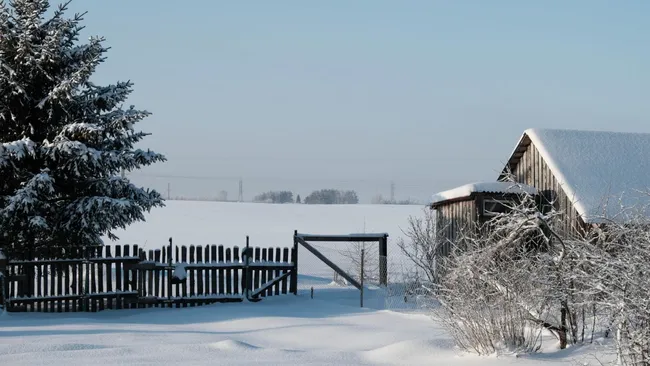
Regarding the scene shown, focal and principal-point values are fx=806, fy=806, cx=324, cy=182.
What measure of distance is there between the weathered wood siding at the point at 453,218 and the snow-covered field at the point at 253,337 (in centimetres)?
255

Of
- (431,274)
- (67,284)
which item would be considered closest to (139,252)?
(67,284)

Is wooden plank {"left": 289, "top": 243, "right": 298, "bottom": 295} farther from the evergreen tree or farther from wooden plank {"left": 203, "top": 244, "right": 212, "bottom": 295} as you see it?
the evergreen tree

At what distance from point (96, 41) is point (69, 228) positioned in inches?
180

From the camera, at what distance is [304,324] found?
15102 mm

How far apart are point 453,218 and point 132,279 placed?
827 cm

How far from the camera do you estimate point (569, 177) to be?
1909cm

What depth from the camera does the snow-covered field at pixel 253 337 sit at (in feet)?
35.8

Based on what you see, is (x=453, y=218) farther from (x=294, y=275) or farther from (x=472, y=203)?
(x=294, y=275)

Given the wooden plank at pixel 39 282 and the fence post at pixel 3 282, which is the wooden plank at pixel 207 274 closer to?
the wooden plank at pixel 39 282

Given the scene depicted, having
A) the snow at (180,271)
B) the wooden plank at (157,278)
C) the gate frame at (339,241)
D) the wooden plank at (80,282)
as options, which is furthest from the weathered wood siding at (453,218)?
the wooden plank at (80,282)

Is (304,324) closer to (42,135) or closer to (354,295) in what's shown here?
(354,295)

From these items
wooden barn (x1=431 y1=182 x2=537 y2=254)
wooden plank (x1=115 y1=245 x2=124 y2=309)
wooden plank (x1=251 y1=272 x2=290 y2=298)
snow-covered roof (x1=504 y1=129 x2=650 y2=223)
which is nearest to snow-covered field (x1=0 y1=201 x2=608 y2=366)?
wooden plank (x1=115 y1=245 x2=124 y2=309)

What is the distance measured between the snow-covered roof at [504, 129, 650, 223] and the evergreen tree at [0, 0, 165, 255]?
9669mm

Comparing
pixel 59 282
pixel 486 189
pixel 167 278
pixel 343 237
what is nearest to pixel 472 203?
pixel 486 189
